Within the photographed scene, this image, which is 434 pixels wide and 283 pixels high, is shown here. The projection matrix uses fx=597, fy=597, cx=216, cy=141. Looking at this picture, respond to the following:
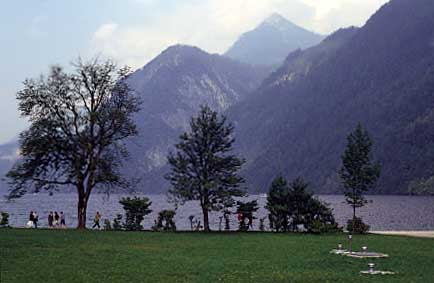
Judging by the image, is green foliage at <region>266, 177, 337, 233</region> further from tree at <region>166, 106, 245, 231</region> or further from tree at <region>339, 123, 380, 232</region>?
tree at <region>339, 123, 380, 232</region>

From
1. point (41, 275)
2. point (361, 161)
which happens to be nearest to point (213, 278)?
point (41, 275)

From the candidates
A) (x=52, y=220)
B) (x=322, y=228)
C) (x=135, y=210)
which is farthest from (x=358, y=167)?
(x=52, y=220)

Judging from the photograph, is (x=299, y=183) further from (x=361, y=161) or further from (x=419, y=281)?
(x=419, y=281)

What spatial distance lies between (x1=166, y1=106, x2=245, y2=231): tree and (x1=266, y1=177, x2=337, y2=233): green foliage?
490cm

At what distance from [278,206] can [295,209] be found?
1.94 metres

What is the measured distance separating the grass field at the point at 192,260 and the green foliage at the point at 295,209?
12250mm

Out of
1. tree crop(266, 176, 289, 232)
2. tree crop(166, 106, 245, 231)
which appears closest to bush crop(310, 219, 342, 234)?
tree crop(266, 176, 289, 232)

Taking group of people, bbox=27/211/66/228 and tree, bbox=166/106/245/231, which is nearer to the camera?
tree, bbox=166/106/245/231

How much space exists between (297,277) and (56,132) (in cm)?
3736

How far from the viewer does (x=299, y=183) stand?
2547 inches

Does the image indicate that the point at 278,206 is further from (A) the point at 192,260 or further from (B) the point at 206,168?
(A) the point at 192,260

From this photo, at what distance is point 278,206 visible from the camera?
6331 cm

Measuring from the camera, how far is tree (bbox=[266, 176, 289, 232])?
63656 mm

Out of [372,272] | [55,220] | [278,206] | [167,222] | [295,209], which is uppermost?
[278,206]
